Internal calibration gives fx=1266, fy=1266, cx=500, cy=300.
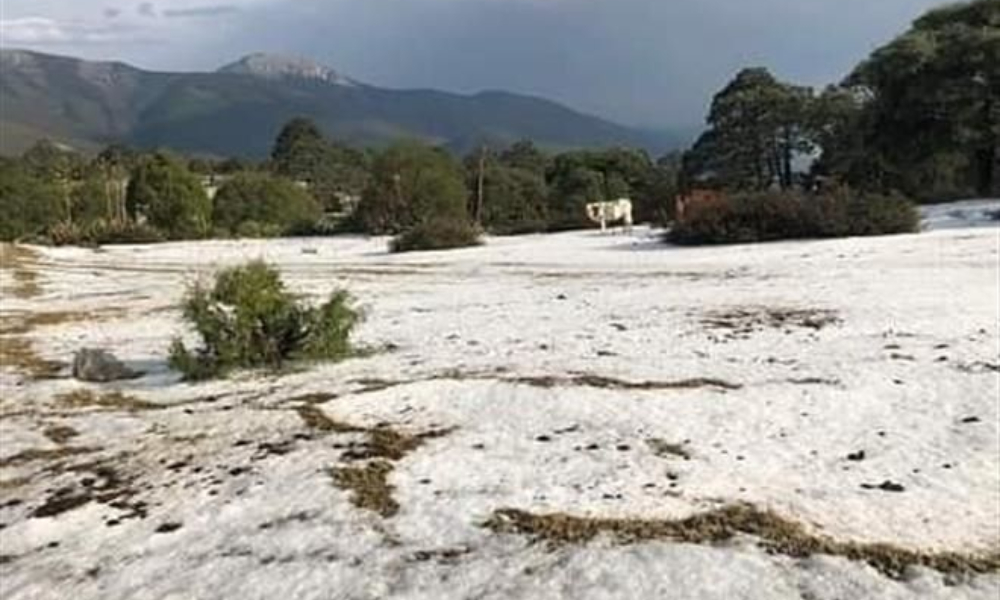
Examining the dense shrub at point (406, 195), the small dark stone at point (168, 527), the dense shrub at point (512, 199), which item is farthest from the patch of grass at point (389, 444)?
the dense shrub at point (512, 199)

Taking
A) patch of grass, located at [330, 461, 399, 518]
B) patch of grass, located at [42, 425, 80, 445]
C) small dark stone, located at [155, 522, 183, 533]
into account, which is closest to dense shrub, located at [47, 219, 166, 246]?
patch of grass, located at [42, 425, 80, 445]

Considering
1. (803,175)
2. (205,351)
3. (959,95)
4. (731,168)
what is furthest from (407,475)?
(731,168)

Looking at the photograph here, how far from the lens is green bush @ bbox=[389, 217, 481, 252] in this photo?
28172 mm

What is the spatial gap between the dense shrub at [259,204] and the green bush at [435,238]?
1476 centimetres

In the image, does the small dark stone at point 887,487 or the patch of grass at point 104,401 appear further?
the patch of grass at point 104,401

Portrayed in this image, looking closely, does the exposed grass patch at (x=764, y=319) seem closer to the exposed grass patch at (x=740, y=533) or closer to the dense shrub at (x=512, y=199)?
the exposed grass patch at (x=740, y=533)

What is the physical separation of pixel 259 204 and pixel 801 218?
2635cm

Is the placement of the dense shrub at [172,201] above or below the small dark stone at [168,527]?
above

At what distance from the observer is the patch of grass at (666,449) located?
6.31 meters

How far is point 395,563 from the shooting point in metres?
5.02

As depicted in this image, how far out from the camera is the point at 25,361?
1077 centimetres

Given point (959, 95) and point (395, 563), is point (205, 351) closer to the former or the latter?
point (395, 563)

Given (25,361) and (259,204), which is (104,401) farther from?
(259,204)

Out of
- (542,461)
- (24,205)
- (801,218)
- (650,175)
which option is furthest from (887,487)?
(650,175)
